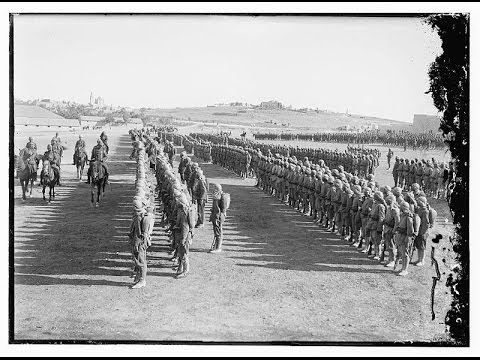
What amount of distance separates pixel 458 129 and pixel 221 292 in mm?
5873

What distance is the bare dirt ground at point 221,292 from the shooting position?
8375 mm

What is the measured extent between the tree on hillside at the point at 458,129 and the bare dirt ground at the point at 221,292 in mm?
315

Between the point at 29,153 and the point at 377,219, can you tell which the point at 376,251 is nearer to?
the point at 377,219

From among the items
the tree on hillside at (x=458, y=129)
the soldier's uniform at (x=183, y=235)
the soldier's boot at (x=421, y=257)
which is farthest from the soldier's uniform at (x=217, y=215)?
the tree on hillside at (x=458, y=129)

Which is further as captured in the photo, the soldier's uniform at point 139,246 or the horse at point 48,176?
the horse at point 48,176

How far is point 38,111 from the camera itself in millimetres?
15047

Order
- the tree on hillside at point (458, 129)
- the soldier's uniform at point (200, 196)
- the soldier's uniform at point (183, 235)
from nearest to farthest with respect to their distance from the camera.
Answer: the tree on hillside at point (458, 129) → the soldier's uniform at point (183, 235) → the soldier's uniform at point (200, 196)

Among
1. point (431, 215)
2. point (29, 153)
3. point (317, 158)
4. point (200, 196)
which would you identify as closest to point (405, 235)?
point (431, 215)

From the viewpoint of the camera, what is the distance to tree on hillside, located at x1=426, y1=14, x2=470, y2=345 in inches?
360

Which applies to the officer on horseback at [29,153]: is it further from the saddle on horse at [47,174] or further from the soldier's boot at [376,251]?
the soldier's boot at [376,251]

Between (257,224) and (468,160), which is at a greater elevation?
(468,160)

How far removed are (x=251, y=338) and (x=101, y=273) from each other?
392 cm

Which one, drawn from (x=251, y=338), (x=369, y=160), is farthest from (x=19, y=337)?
(x=369, y=160)
